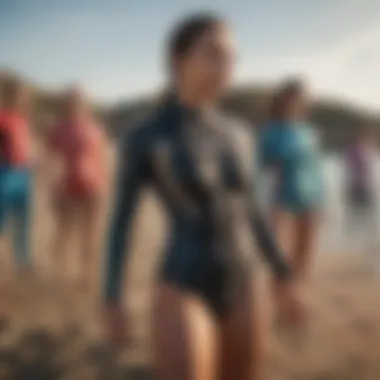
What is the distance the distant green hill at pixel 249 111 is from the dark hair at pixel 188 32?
0.24 feet

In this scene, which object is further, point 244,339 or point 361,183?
point 361,183

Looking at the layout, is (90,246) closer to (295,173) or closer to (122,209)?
(122,209)

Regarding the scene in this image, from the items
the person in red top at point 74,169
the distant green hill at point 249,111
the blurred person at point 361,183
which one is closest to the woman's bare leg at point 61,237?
the person in red top at point 74,169

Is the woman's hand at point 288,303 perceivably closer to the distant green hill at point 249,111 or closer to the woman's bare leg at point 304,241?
the woman's bare leg at point 304,241

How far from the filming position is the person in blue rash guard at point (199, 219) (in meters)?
1.03

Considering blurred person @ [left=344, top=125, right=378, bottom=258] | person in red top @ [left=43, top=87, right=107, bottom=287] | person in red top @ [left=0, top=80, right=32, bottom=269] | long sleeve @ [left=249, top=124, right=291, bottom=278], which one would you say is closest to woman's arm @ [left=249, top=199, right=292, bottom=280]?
long sleeve @ [left=249, top=124, right=291, bottom=278]

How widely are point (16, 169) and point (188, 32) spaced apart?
321mm

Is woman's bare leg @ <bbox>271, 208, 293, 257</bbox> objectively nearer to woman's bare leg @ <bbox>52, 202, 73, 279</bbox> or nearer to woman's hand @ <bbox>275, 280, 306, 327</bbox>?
woman's hand @ <bbox>275, 280, 306, 327</bbox>

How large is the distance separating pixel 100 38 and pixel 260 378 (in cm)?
55

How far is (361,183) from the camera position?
1.16 meters

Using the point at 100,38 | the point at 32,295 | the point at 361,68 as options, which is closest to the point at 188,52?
the point at 100,38

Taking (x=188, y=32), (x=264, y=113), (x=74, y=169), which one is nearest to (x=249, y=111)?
(x=264, y=113)

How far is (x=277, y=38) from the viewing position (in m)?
1.20

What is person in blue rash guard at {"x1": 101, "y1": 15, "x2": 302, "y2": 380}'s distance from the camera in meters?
1.03
